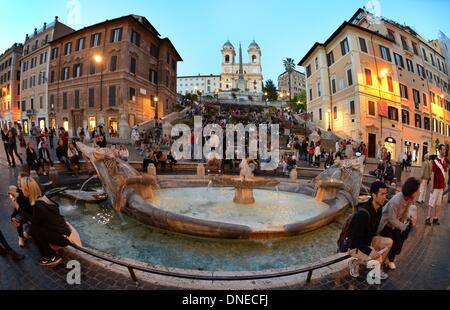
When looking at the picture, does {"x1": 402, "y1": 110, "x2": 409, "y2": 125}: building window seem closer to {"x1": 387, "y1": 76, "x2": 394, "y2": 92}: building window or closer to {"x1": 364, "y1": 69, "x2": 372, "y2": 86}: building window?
{"x1": 387, "y1": 76, "x2": 394, "y2": 92}: building window

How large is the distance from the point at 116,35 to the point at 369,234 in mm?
34891

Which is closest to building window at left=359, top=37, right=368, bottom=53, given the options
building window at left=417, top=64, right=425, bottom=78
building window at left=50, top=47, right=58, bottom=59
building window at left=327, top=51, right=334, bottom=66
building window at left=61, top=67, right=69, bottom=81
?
building window at left=327, top=51, right=334, bottom=66

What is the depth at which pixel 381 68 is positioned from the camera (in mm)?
26578

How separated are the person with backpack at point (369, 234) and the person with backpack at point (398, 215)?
0.45 ft

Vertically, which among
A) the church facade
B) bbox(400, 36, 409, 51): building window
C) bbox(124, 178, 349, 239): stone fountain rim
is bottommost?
bbox(124, 178, 349, 239): stone fountain rim

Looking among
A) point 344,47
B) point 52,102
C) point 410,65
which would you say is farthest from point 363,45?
point 52,102

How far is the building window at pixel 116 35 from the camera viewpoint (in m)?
29.0

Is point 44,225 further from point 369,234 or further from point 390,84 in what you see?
point 390,84

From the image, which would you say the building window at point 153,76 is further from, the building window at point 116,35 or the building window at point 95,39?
the building window at point 95,39

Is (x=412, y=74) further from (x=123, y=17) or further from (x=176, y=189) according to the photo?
(x=123, y=17)

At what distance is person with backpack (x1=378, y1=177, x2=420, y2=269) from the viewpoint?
310 cm

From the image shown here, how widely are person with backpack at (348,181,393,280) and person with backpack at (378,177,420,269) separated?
5.4 inches

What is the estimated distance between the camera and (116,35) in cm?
2923
